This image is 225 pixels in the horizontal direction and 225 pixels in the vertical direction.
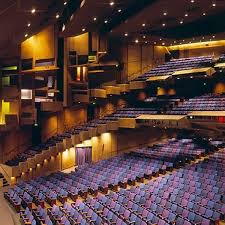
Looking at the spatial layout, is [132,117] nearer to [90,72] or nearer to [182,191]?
[90,72]

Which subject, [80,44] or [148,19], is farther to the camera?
[80,44]

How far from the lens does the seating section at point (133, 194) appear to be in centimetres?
709

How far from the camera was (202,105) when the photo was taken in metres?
14.3

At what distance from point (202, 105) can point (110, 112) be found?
4072 millimetres

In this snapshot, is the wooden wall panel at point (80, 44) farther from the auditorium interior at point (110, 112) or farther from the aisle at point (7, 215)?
the aisle at point (7, 215)

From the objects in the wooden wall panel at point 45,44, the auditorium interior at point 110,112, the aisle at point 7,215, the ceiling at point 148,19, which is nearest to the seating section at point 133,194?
the auditorium interior at point 110,112

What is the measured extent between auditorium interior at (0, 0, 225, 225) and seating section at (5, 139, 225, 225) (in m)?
0.03

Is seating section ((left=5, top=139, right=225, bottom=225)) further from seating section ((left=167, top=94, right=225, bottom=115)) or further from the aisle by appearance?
seating section ((left=167, top=94, right=225, bottom=115))

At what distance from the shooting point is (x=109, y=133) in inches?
605

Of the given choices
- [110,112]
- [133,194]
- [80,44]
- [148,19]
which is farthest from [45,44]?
[133,194]

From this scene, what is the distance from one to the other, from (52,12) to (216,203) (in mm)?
5986

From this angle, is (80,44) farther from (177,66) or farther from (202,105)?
(202,105)

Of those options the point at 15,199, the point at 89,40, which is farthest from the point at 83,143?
Answer: the point at 15,199

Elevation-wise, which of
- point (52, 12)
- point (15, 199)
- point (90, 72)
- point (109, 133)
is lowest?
point (15, 199)
